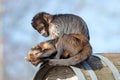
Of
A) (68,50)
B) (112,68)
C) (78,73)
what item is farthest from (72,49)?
(112,68)

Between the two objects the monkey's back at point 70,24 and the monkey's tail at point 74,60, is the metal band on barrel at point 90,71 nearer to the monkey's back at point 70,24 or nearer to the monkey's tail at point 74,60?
the monkey's tail at point 74,60

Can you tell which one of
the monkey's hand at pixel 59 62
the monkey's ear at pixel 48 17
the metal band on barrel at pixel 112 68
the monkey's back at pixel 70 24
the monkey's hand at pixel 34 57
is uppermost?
the monkey's ear at pixel 48 17

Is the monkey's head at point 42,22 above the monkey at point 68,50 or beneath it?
above

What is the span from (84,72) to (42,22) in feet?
1.58

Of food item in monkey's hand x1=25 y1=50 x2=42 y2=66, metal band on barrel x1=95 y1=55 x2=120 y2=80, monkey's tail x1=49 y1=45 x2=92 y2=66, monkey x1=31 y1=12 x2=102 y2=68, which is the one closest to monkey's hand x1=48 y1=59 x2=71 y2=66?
monkey's tail x1=49 y1=45 x2=92 y2=66

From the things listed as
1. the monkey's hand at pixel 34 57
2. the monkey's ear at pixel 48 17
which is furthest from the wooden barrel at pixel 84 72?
the monkey's ear at pixel 48 17

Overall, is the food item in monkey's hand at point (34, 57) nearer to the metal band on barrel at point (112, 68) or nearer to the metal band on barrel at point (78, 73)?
the metal band on barrel at point (78, 73)

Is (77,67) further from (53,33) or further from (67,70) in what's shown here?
(53,33)

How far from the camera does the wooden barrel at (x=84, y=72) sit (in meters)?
2.86

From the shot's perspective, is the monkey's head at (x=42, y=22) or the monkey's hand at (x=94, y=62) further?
the monkey's head at (x=42, y=22)

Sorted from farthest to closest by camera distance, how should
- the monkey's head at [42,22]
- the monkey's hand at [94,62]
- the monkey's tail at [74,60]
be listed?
the monkey's head at [42,22] < the monkey's hand at [94,62] < the monkey's tail at [74,60]

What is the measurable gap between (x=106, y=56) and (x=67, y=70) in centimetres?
33

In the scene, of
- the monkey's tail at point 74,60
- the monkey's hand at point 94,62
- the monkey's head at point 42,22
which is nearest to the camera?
the monkey's tail at point 74,60

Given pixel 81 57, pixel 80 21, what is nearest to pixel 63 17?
pixel 80 21
